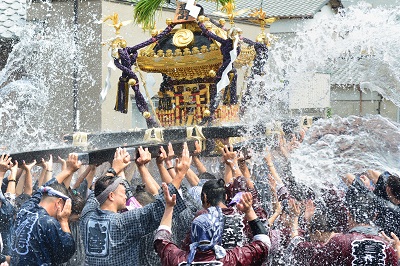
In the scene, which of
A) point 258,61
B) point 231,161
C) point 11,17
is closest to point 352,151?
point 231,161

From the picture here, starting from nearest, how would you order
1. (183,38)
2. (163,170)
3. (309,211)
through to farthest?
(309,211) → (163,170) → (183,38)

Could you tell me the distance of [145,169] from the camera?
5.67m

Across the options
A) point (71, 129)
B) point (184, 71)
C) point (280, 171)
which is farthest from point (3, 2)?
point (280, 171)

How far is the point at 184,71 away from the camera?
9.19 meters

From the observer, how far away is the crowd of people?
175 inches

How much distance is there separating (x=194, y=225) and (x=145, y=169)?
59.0 inches

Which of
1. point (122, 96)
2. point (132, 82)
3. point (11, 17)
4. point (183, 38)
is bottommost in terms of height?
point (122, 96)

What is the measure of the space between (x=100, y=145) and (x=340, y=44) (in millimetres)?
2962

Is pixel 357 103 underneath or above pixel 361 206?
underneath

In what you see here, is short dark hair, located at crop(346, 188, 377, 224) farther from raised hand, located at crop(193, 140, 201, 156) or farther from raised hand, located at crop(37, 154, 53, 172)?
raised hand, located at crop(37, 154, 53, 172)

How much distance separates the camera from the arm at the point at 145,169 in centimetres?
536

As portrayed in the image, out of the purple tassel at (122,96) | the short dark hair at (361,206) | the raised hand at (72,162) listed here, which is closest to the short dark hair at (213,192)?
the short dark hair at (361,206)

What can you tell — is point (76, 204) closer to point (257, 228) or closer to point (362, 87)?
point (257, 228)

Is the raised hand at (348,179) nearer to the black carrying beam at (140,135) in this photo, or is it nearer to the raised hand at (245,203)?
the raised hand at (245,203)
